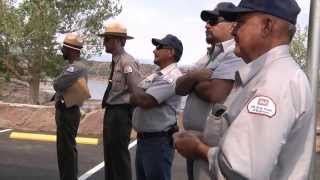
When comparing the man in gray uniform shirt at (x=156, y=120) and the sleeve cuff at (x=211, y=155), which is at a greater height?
the sleeve cuff at (x=211, y=155)

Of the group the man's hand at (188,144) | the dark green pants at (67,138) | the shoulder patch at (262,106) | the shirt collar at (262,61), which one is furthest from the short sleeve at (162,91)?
the shoulder patch at (262,106)

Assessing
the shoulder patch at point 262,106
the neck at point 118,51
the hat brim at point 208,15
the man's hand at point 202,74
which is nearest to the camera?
the shoulder patch at point 262,106

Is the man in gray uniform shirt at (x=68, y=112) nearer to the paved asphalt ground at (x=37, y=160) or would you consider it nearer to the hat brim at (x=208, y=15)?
the paved asphalt ground at (x=37, y=160)

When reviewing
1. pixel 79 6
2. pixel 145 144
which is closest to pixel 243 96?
pixel 145 144

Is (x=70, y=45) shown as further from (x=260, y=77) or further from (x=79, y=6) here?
(x=79, y=6)

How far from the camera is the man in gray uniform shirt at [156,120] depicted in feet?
15.3

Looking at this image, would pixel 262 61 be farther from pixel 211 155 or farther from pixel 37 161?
pixel 37 161

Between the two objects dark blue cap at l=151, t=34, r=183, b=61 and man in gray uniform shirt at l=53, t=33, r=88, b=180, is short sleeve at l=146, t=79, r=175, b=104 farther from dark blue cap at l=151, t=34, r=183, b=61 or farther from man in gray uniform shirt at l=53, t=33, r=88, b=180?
man in gray uniform shirt at l=53, t=33, r=88, b=180

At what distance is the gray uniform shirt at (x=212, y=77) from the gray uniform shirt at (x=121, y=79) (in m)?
2.13

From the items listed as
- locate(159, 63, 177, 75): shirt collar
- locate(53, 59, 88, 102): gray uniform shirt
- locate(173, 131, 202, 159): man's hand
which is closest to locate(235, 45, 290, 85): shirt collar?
locate(173, 131, 202, 159): man's hand

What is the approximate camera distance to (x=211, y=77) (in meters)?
3.32

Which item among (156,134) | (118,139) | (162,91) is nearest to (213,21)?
(162,91)

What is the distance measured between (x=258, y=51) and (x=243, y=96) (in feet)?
0.59

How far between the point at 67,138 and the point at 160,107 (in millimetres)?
1856
